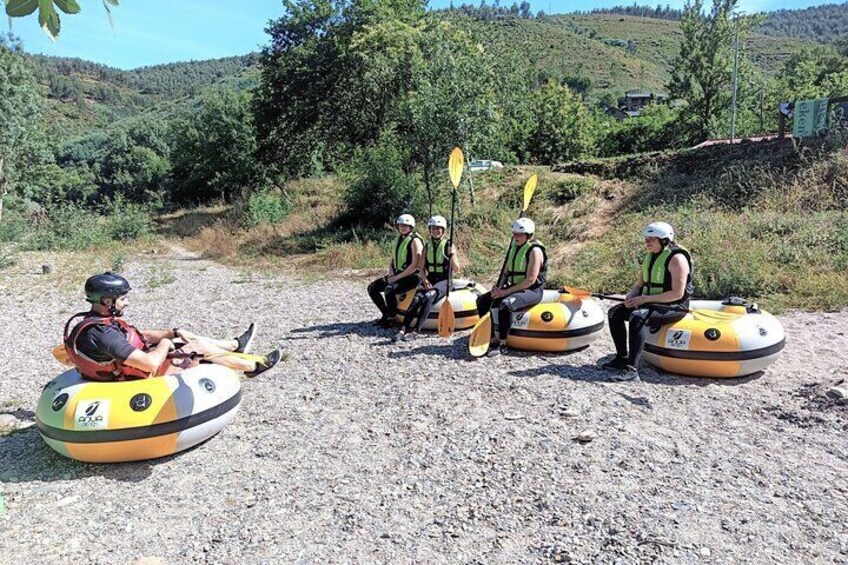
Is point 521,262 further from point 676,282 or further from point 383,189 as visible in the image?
point 383,189

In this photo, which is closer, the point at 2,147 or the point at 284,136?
the point at 2,147

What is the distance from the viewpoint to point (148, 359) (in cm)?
465

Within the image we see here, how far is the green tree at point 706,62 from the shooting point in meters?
23.8

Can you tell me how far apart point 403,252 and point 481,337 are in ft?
6.51

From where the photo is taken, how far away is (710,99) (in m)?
26.0

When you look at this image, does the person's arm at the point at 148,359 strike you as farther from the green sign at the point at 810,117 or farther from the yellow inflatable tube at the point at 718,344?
the green sign at the point at 810,117

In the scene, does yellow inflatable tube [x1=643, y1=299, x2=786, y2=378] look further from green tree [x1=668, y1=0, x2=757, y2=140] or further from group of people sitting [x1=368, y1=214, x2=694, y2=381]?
green tree [x1=668, y1=0, x2=757, y2=140]

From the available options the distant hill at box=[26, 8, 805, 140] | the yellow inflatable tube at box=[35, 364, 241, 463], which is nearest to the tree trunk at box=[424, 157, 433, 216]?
the yellow inflatable tube at box=[35, 364, 241, 463]

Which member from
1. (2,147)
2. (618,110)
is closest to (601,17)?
(618,110)

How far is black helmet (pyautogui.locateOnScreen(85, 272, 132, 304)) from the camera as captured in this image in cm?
457

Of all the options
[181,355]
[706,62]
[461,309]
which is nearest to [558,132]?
[706,62]

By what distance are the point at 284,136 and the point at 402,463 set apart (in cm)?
2458

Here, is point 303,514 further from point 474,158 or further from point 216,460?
point 474,158

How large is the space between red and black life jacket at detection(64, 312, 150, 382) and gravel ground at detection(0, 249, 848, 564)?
730mm
